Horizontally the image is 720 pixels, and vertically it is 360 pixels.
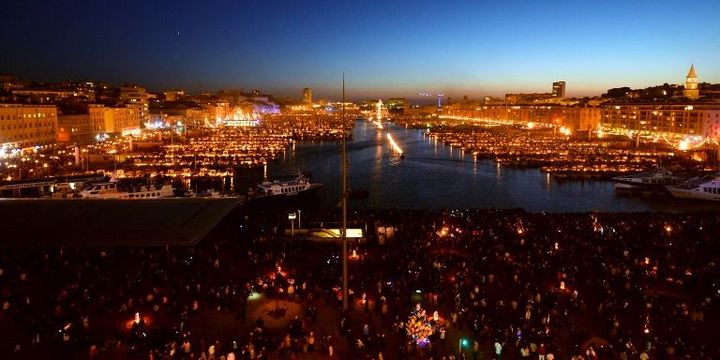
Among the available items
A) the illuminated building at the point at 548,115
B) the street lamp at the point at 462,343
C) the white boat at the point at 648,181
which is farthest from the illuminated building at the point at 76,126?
the illuminated building at the point at 548,115

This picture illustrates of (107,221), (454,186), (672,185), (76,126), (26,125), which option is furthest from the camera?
(76,126)

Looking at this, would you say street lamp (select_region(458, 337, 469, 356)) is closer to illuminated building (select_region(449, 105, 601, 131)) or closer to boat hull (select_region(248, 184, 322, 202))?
boat hull (select_region(248, 184, 322, 202))

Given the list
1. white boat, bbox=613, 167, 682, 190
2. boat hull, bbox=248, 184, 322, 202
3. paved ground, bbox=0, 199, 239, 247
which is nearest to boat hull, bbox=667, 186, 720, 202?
white boat, bbox=613, 167, 682, 190

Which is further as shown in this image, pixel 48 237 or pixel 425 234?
pixel 425 234

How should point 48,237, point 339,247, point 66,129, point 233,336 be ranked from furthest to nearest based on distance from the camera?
point 66,129 < point 339,247 < point 48,237 < point 233,336

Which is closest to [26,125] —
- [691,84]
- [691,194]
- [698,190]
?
[691,194]

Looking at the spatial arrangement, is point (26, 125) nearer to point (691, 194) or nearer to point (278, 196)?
point (278, 196)

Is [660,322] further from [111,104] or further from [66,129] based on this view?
[111,104]

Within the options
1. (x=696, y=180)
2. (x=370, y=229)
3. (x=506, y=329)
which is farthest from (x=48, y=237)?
(x=696, y=180)
